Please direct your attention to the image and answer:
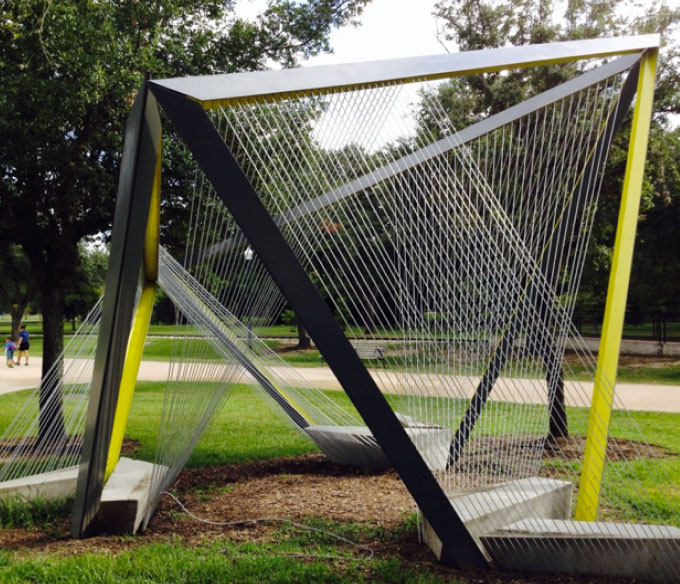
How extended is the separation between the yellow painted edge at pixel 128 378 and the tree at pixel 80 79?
7.44ft

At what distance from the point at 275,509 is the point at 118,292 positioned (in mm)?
2473

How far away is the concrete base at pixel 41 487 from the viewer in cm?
561

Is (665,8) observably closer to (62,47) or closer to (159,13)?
(159,13)

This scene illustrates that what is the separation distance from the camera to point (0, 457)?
26.3ft

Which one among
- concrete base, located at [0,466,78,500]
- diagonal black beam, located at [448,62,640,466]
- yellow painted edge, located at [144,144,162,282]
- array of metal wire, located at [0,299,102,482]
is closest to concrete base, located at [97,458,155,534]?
concrete base, located at [0,466,78,500]

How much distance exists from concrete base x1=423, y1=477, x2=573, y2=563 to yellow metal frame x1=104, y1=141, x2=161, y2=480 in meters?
2.85

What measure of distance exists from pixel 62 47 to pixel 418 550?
657 centimetres

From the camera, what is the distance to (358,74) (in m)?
3.93

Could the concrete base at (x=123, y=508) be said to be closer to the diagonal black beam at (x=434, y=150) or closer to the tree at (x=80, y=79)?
the diagonal black beam at (x=434, y=150)

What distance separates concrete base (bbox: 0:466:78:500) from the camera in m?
5.61

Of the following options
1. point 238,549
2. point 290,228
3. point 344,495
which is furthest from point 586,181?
point 238,549

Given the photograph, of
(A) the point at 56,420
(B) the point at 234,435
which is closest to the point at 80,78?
(A) the point at 56,420

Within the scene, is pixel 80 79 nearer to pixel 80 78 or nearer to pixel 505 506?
pixel 80 78

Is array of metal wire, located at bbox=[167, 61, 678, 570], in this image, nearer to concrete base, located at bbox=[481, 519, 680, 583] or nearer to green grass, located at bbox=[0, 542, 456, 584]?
concrete base, located at bbox=[481, 519, 680, 583]
